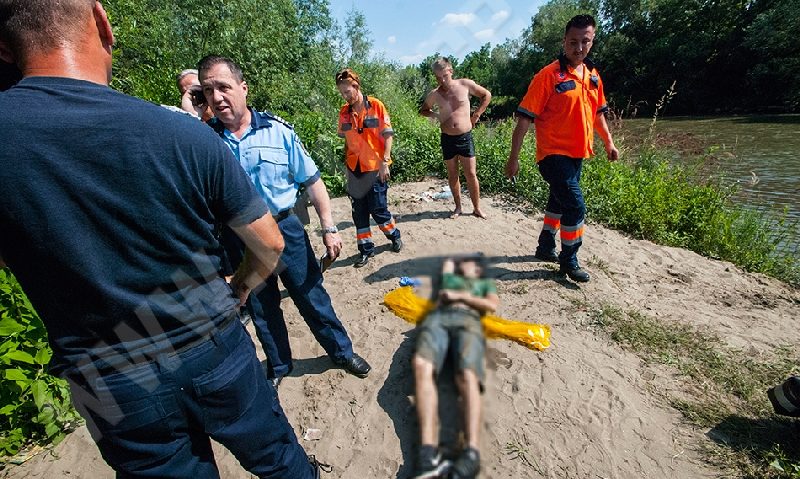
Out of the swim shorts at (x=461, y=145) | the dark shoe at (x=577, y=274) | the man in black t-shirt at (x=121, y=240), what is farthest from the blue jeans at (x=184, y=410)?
the swim shorts at (x=461, y=145)

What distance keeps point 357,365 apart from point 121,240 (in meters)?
2.12

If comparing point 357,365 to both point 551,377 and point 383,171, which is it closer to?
point 551,377

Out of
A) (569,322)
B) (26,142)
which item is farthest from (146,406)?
(569,322)

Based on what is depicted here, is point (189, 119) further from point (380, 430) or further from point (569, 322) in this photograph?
point (569, 322)

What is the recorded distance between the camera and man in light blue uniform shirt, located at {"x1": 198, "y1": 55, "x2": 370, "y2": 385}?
2.27 meters

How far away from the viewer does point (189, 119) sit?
1333 mm

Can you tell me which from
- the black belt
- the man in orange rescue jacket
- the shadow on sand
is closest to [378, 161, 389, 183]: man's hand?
the man in orange rescue jacket

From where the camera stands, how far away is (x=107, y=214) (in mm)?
1222

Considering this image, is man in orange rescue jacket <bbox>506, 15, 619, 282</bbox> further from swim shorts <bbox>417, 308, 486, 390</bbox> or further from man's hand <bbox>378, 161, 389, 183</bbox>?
swim shorts <bbox>417, 308, 486, 390</bbox>

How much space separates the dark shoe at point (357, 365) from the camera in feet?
10.1

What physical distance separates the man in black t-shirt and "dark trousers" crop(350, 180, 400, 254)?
2.91 meters

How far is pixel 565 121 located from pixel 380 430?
113 inches

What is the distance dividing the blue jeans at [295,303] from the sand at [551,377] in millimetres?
308

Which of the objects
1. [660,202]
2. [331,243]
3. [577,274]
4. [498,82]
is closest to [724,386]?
[577,274]
